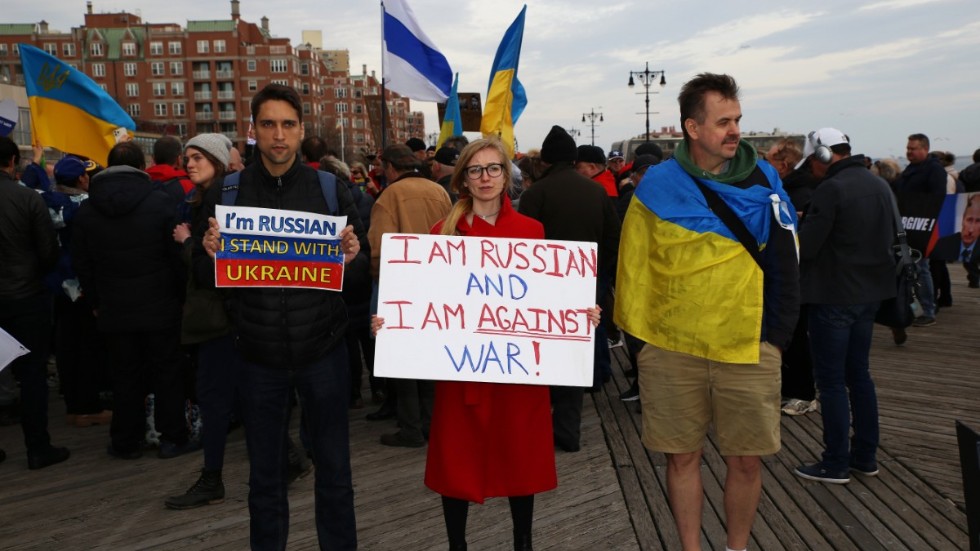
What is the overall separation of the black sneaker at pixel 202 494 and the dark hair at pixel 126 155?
7.42 feet

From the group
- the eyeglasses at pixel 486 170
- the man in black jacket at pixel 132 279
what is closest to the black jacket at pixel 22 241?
the man in black jacket at pixel 132 279

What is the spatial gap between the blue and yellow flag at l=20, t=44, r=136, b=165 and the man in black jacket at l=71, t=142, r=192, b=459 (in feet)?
4.28

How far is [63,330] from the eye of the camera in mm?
6293

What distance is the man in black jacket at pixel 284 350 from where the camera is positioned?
10.6ft

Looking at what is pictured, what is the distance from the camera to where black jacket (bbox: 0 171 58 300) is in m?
5.20

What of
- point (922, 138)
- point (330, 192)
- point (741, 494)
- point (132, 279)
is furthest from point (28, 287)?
point (922, 138)

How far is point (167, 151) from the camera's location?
596 centimetres

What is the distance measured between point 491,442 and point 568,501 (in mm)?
1473

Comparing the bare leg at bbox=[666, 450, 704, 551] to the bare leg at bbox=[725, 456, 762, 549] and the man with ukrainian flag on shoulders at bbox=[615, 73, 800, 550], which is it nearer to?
the man with ukrainian flag on shoulders at bbox=[615, 73, 800, 550]

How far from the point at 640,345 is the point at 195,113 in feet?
338

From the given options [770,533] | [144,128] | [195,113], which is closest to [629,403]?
[770,533]

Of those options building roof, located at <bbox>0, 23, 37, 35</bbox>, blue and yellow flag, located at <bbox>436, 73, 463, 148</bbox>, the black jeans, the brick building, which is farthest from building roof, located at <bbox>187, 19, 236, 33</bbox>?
the black jeans

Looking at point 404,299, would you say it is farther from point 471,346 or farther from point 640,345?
point 640,345

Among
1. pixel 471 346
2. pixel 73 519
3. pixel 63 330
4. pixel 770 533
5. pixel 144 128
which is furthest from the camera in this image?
pixel 144 128
